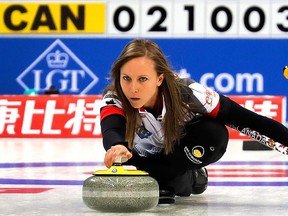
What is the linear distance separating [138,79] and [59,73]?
9.78 metres

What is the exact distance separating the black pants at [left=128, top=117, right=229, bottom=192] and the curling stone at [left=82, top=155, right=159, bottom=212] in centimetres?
40

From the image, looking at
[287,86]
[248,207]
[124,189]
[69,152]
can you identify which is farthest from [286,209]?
[287,86]

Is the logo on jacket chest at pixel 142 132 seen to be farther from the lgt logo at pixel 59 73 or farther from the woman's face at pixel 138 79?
the lgt logo at pixel 59 73

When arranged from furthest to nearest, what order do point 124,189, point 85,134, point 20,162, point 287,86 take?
point 287,86 → point 85,134 → point 20,162 → point 124,189

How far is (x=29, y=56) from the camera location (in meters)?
12.7

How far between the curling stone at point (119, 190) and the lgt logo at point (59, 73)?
975cm

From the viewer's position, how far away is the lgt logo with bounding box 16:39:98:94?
12648 millimetres

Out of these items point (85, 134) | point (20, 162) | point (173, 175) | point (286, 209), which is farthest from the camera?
point (85, 134)

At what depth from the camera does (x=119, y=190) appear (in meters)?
2.84

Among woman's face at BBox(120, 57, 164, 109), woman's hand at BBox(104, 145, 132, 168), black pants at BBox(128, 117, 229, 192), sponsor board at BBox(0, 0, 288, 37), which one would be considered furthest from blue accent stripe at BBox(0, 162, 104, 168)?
sponsor board at BBox(0, 0, 288, 37)

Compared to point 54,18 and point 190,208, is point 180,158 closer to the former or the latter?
point 190,208

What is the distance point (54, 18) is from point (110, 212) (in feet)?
33.0

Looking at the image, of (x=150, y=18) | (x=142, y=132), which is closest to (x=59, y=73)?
(x=150, y=18)

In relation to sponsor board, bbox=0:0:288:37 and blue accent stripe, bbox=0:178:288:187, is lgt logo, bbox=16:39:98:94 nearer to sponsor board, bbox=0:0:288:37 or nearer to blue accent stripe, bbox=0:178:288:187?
sponsor board, bbox=0:0:288:37
